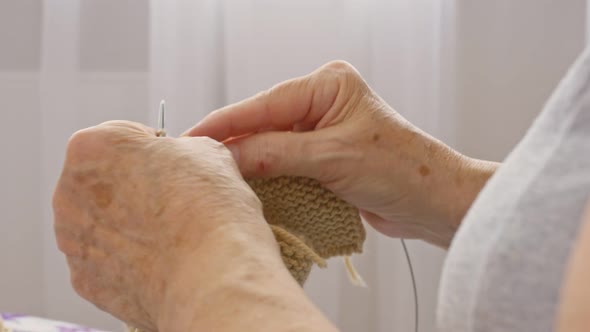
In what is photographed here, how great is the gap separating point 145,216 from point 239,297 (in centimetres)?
15

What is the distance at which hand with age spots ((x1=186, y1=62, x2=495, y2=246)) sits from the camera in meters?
0.71

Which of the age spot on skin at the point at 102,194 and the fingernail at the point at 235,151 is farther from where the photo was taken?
the fingernail at the point at 235,151

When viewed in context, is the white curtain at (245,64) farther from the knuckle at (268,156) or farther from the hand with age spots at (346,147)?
the knuckle at (268,156)

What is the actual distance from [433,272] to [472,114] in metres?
0.29

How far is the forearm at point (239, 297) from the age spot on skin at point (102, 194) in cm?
12

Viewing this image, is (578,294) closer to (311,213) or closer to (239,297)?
(239,297)

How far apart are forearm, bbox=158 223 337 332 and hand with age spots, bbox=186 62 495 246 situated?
212 mm

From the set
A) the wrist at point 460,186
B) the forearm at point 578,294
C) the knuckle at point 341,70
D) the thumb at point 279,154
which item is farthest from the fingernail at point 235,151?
the forearm at point 578,294

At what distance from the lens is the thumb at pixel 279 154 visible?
700 millimetres

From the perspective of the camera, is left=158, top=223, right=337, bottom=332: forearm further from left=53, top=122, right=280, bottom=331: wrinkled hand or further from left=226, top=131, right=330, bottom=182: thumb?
left=226, top=131, right=330, bottom=182: thumb

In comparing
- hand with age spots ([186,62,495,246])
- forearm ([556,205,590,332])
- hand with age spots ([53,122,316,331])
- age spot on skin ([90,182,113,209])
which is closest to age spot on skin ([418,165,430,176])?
hand with age spots ([186,62,495,246])

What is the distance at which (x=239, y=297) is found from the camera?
17.8 inches

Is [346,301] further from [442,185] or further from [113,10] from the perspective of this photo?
[113,10]

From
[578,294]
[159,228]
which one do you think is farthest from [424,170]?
[578,294]
